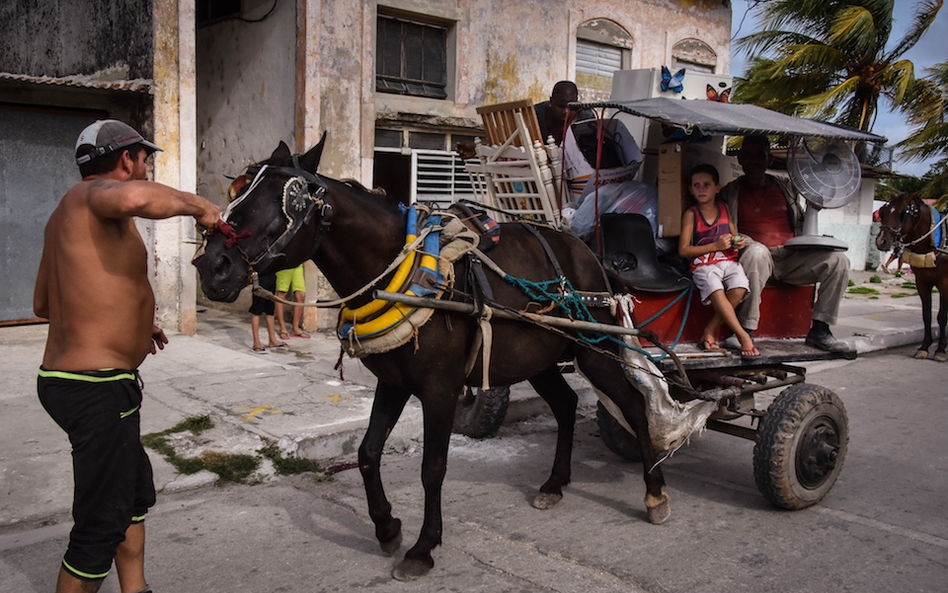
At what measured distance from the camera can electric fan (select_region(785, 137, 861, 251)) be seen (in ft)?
16.9

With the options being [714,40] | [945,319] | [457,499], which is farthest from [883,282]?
[457,499]

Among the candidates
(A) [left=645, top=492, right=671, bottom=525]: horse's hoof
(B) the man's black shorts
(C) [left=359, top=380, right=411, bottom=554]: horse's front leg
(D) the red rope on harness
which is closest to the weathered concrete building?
(C) [left=359, top=380, right=411, bottom=554]: horse's front leg

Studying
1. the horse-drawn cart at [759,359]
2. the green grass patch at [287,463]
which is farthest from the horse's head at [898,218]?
the green grass patch at [287,463]

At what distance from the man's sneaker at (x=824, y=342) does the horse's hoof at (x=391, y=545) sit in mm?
2974

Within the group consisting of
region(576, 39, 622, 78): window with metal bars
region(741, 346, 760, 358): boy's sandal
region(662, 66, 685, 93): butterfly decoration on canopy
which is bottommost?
region(741, 346, 760, 358): boy's sandal

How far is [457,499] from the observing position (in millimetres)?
4965

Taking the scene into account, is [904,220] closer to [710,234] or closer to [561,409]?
[710,234]

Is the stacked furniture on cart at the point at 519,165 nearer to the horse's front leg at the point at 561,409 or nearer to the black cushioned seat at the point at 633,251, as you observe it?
the black cushioned seat at the point at 633,251

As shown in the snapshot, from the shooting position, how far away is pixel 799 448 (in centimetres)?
469

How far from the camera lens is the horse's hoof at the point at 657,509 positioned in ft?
15.1

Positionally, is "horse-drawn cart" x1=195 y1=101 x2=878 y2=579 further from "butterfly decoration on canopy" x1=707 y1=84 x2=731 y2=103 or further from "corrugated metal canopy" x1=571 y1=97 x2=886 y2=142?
"butterfly decoration on canopy" x1=707 y1=84 x2=731 y2=103

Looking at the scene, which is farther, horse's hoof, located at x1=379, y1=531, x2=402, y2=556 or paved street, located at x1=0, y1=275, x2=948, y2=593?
horse's hoof, located at x1=379, y1=531, x2=402, y2=556

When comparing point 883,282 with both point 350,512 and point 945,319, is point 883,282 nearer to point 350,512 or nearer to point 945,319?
point 945,319

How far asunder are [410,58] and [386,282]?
755 centimetres
